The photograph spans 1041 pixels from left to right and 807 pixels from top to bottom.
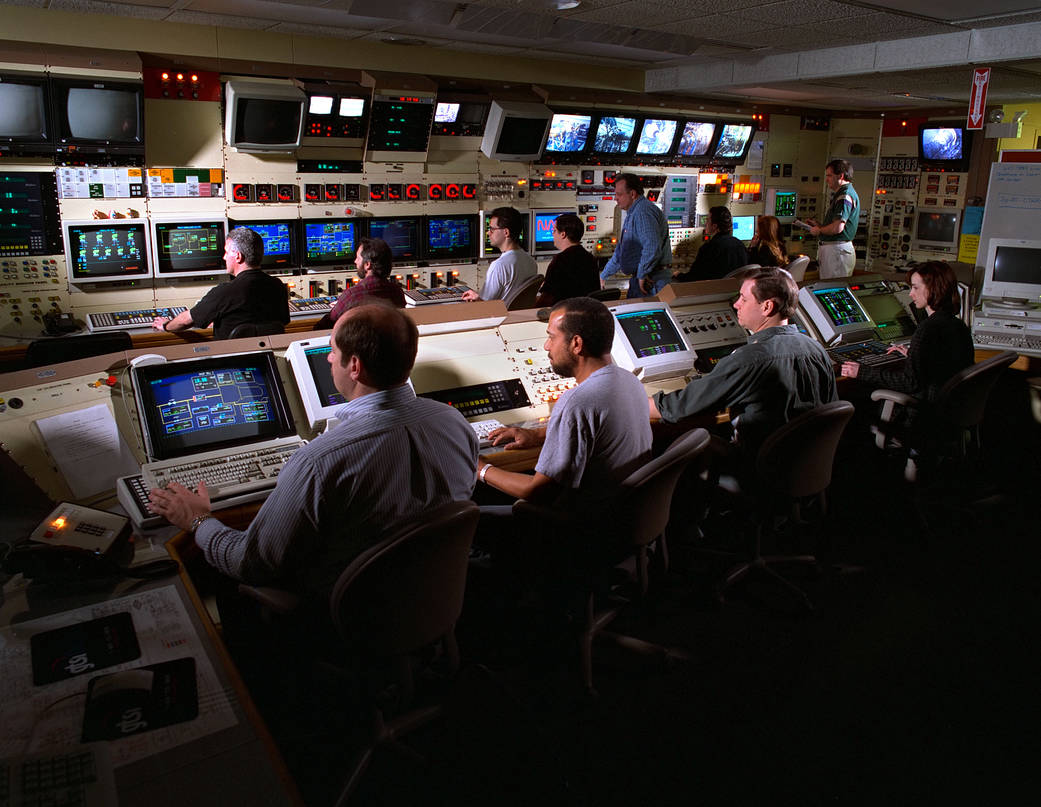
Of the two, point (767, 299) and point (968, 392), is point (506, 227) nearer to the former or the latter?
point (767, 299)

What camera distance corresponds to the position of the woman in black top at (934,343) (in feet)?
12.4

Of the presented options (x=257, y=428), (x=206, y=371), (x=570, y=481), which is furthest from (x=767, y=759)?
(x=206, y=371)

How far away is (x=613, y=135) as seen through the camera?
6973 mm

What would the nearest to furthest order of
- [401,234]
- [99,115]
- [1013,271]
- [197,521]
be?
1. [197,521]
2. [99,115]
3. [1013,271]
4. [401,234]

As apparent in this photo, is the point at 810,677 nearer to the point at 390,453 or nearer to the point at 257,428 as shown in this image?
the point at 390,453

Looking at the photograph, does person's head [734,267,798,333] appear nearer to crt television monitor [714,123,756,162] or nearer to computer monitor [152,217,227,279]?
computer monitor [152,217,227,279]

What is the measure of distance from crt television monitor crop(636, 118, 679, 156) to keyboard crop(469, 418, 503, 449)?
4.85m

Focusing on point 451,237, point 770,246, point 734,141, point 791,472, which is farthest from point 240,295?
point 734,141

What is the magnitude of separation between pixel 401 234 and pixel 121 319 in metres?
2.10

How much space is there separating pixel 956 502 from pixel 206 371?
3682 millimetres

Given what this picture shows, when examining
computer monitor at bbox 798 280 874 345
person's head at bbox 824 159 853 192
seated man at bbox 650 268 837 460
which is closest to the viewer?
seated man at bbox 650 268 837 460

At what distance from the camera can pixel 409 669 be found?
2186 millimetres

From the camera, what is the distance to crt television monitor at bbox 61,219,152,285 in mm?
4742

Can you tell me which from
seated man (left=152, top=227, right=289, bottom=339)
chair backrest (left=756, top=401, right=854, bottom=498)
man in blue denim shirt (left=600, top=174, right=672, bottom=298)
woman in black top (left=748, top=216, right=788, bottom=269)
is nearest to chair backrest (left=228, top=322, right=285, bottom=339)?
seated man (left=152, top=227, right=289, bottom=339)
